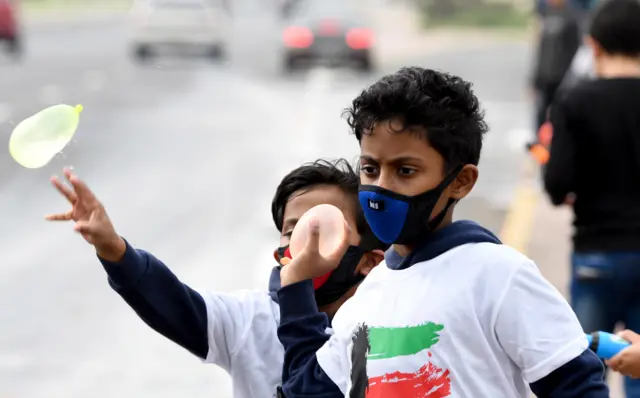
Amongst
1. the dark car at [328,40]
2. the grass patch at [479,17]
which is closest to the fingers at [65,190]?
the dark car at [328,40]

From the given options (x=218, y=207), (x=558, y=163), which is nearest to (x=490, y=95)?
(x=218, y=207)

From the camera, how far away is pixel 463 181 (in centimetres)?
298

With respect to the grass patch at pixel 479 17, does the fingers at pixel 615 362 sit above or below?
below

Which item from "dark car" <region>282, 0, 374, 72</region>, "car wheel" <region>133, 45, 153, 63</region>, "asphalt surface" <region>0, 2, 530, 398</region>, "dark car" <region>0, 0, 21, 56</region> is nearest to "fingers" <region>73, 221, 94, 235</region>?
"asphalt surface" <region>0, 2, 530, 398</region>

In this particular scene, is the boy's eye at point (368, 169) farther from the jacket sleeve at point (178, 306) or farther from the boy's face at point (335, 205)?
the jacket sleeve at point (178, 306)

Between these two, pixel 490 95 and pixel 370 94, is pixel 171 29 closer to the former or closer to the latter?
pixel 490 95

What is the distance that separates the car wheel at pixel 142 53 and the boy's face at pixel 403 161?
28320 millimetres

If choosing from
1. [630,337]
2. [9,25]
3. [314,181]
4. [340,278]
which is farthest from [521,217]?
[9,25]

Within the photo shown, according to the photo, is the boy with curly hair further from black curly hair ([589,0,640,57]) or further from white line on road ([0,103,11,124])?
white line on road ([0,103,11,124])

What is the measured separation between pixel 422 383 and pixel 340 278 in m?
0.59

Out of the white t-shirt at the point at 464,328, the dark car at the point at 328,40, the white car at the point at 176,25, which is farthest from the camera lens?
the white car at the point at 176,25

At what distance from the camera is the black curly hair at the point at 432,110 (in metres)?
2.88

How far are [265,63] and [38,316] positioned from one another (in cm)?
2298

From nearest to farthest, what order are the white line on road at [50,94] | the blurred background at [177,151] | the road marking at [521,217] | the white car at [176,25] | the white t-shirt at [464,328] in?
the white t-shirt at [464,328] → the blurred background at [177,151] → the road marking at [521,217] → the white line on road at [50,94] → the white car at [176,25]
